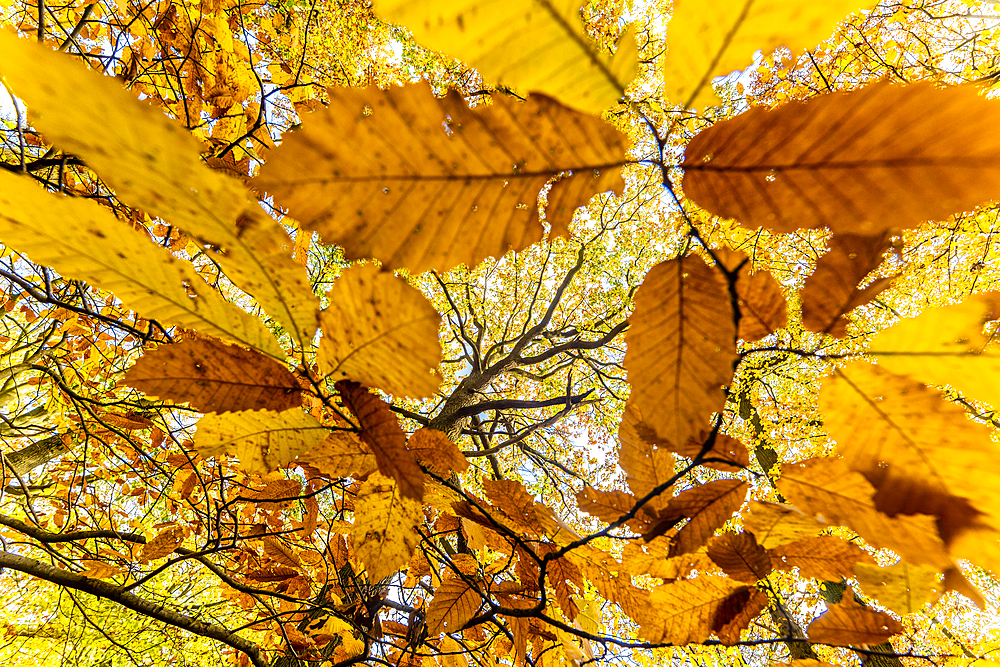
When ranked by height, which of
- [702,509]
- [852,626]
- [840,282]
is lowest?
[852,626]

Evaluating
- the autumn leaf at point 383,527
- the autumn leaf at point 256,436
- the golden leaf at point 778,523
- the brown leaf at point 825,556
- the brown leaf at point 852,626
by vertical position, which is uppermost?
the autumn leaf at point 256,436

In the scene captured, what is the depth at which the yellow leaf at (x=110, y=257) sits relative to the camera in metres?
0.16

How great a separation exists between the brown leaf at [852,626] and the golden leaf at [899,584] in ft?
0.15

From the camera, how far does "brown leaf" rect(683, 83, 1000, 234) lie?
15 cm

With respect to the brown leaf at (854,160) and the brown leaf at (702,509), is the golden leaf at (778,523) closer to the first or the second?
the brown leaf at (702,509)

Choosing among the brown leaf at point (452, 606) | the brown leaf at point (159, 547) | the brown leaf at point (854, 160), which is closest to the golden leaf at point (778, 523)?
the brown leaf at point (854, 160)

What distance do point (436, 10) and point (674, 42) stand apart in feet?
0.32

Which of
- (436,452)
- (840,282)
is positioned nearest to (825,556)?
(840,282)

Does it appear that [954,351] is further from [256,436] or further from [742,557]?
[256,436]

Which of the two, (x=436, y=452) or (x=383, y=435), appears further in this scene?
(x=436, y=452)

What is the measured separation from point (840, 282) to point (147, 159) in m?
0.39

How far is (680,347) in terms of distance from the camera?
0.77 ft

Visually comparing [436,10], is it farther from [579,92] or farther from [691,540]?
[691,540]

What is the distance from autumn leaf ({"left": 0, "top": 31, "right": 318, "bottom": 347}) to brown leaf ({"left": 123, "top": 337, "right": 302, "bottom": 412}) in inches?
2.9
